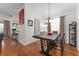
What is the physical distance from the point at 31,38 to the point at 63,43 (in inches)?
29.3

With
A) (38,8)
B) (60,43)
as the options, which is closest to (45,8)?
(38,8)

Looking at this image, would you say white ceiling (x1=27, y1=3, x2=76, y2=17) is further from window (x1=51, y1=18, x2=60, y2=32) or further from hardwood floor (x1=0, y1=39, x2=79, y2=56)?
hardwood floor (x1=0, y1=39, x2=79, y2=56)

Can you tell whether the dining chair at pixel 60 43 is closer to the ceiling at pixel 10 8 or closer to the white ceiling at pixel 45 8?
the white ceiling at pixel 45 8

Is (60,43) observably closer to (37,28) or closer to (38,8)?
(37,28)

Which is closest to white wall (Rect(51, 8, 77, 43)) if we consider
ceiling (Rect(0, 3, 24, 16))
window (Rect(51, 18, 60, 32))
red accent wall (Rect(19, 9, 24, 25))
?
window (Rect(51, 18, 60, 32))

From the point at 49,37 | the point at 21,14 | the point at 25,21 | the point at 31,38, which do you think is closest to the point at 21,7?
the point at 21,14

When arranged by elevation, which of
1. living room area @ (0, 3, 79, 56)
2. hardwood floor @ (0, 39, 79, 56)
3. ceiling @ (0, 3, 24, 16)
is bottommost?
hardwood floor @ (0, 39, 79, 56)

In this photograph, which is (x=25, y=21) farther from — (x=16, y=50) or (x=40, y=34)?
(x=16, y=50)

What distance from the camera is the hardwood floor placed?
246 centimetres

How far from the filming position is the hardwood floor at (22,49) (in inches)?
96.7

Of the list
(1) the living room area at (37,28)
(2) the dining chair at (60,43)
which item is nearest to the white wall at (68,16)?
(1) the living room area at (37,28)

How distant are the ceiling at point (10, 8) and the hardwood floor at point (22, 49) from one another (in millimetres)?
635

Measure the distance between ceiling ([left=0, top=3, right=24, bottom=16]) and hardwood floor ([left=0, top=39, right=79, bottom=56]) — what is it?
25.0 inches

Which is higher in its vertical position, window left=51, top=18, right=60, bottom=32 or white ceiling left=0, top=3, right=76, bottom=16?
white ceiling left=0, top=3, right=76, bottom=16
